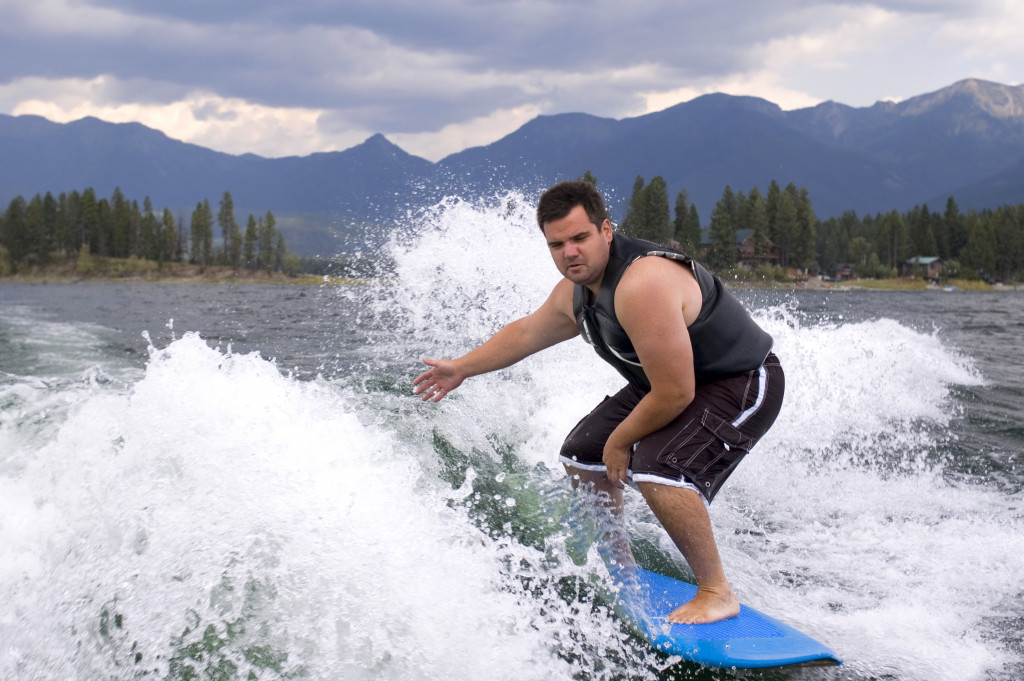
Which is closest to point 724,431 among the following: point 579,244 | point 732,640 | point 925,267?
point 732,640

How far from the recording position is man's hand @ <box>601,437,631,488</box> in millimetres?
3799

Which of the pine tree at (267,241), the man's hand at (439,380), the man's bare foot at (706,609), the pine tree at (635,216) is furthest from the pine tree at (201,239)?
the man's bare foot at (706,609)

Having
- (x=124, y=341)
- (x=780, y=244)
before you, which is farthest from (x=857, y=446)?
(x=780, y=244)

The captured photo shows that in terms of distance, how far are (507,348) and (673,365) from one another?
49.5 inches

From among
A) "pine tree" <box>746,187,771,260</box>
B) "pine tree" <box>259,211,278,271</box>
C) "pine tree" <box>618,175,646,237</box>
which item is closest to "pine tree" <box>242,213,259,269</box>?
"pine tree" <box>259,211,278,271</box>

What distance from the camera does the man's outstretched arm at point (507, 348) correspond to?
432cm

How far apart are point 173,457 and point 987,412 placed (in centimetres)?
996

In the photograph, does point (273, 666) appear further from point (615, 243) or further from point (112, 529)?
point (615, 243)

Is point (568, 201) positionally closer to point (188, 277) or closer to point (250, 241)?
point (188, 277)

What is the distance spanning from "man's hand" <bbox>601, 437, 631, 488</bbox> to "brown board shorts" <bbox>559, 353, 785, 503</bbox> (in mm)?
36

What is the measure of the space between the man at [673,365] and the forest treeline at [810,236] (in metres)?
93.2

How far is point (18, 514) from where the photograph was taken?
4.16 metres

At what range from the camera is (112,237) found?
5079 inches

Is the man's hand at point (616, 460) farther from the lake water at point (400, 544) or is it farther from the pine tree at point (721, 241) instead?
the pine tree at point (721, 241)
